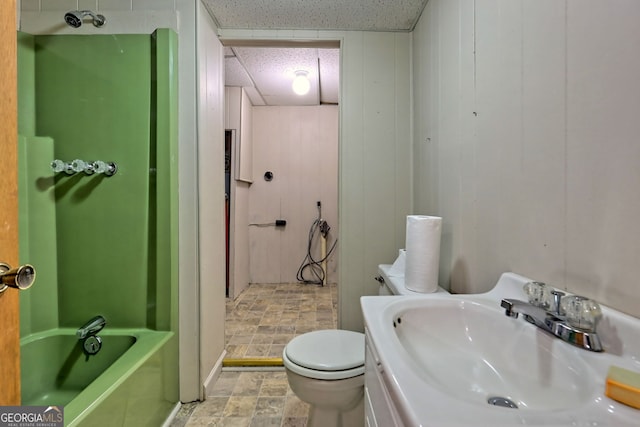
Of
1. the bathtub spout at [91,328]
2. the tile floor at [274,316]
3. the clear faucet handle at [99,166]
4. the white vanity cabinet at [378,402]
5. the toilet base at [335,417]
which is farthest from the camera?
the tile floor at [274,316]

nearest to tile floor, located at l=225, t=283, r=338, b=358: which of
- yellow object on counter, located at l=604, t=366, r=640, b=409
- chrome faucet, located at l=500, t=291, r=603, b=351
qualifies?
chrome faucet, located at l=500, t=291, r=603, b=351

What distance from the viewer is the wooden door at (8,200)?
595mm

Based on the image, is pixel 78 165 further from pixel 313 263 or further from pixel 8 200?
pixel 313 263

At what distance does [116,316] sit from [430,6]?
2397mm

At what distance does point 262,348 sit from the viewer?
2023mm

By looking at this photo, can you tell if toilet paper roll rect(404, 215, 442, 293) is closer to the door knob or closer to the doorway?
the door knob

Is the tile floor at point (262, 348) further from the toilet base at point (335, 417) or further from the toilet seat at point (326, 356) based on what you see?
the toilet seat at point (326, 356)

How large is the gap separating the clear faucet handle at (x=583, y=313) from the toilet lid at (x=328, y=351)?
0.78 metres

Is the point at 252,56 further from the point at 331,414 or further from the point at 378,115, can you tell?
the point at 331,414

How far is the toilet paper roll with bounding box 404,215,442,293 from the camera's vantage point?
3.49 feet

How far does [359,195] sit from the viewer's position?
5.86 feet

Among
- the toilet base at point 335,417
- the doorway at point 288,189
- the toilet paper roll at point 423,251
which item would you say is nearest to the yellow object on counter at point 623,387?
the toilet paper roll at point 423,251

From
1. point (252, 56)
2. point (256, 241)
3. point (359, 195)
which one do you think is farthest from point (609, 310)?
point (256, 241)

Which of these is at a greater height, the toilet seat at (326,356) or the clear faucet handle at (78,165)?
the clear faucet handle at (78,165)
